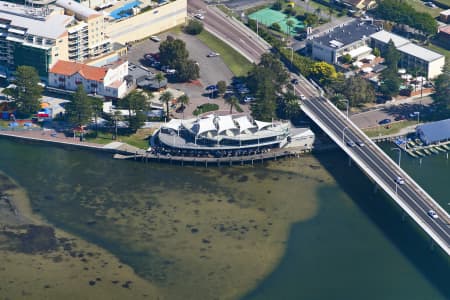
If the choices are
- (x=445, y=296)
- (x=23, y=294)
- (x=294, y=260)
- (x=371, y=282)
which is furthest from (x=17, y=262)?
(x=445, y=296)

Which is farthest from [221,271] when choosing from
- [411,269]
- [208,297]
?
[411,269]

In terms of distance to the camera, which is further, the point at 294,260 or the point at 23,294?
the point at 294,260

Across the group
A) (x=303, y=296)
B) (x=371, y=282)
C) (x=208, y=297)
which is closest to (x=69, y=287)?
(x=208, y=297)

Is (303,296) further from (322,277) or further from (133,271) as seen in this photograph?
(133,271)

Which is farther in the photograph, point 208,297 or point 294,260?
point 294,260

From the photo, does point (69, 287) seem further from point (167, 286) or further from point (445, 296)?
point (445, 296)

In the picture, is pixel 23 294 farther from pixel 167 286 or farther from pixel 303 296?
pixel 303 296
